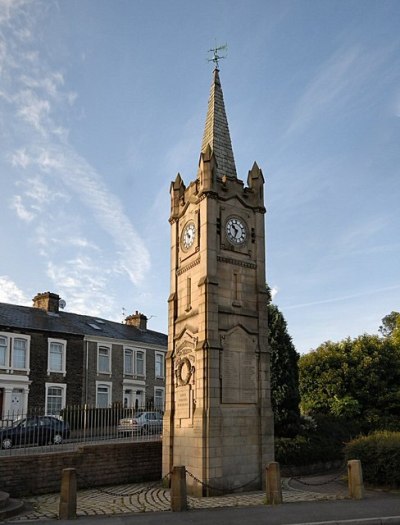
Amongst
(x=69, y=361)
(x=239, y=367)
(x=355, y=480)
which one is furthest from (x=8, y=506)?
(x=69, y=361)

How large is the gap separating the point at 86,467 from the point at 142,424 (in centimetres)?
564

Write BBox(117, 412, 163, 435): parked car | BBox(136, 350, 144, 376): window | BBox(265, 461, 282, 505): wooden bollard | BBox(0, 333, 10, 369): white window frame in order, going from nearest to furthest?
BBox(265, 461, 282, 505): wooden bollard → BBox(117, 412, 163, 435): parked car → BBox(0, 333, 10, 369): white window frame → BBox(136, 350, 144, 376): window

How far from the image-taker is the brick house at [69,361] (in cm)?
3128

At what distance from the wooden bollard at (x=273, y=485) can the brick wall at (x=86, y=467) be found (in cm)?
632

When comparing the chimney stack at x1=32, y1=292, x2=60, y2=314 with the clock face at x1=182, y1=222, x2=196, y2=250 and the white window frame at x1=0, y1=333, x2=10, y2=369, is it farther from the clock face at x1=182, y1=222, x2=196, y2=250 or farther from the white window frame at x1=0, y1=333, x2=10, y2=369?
the clock face at x1=182, y1=222, x2=196, y2=250

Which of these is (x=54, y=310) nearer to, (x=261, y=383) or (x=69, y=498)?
(x=261, y=383)

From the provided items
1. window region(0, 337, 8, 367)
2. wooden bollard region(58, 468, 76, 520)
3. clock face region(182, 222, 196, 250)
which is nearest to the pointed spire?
clock face region(182, 222, 196, 250)

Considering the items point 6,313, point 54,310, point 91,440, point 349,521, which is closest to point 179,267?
point 91,440

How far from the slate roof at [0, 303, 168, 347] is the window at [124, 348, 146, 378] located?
0.89m

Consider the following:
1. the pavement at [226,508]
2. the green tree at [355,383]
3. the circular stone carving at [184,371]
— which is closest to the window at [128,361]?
the green tree at [355,383]

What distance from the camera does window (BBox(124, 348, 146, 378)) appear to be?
37.8 meters

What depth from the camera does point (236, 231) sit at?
18625 millimetres

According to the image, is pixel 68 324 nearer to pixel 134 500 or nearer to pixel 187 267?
pixel 187 267

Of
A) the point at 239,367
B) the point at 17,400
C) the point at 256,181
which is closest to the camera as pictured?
the point at 239,367
